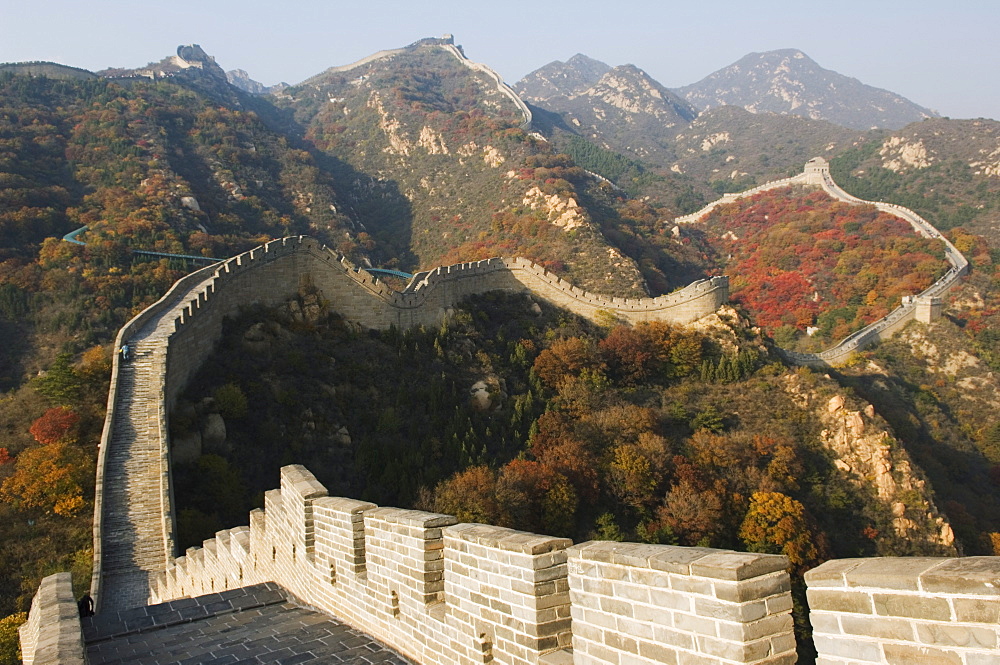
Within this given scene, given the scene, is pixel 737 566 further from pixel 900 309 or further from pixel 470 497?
pixel 900 309

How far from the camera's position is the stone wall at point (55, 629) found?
3818 millimetres

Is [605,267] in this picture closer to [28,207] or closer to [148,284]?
[148,284]

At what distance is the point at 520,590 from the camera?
3361mm

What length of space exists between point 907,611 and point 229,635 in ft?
15.9

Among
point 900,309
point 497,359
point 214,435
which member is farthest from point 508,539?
point 900,309

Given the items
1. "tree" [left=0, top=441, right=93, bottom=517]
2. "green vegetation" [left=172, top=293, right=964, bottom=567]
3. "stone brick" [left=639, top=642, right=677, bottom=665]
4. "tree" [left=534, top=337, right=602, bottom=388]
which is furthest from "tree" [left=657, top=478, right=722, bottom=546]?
"stone brick" [left=639, top=642, right=677, bottom=665]

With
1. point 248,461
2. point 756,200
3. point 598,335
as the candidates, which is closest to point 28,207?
point 248,461

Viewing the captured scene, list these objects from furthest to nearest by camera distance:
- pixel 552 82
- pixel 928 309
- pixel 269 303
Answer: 1. pixel 552 82
2. pixel 928 309
3. pixel 269 303

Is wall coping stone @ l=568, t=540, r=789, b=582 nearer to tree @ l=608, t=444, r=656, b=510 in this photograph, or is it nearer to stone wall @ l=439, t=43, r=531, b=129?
tree @ l=608, t=444, r=656, b=510

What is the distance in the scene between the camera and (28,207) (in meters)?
33.2

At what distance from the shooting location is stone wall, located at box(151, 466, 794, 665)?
2.36 metres

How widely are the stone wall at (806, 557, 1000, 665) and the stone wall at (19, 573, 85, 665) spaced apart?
3706 mm

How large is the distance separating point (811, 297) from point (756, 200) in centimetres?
2585

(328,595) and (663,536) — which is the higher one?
(328,595)
